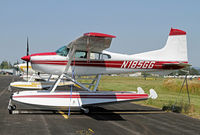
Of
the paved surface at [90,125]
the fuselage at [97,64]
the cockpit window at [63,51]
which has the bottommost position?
the paved surface at [90,125]

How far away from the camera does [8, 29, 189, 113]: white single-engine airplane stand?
35.1ft

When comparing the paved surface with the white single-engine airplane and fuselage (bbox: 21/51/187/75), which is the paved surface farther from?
fuselage (bbox: 21/51/187/75)

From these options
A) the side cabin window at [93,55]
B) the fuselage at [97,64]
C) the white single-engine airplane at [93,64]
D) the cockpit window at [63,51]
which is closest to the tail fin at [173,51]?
the white single-engine airplane at [93,64]

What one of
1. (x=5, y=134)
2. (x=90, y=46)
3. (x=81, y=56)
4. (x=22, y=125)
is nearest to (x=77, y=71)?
(x=81, y=56)

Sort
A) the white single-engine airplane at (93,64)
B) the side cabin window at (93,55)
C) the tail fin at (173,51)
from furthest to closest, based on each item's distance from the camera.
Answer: the tail fin at (173,51) < the side cabin window at (93,55) < the white single-engine airplane at (93,64)

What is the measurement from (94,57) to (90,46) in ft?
3.49

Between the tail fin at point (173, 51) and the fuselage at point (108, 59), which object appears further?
the tail fin at point (173, 51)

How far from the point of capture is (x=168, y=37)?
13312mm

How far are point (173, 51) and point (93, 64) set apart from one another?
4350 mm

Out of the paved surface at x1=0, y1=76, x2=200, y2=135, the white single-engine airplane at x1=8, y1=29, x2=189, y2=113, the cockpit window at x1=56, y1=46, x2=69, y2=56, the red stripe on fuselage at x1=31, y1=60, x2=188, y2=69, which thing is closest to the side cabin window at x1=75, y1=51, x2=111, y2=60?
the white single-engine airplane at x1=8, y1=29, x2=189, y2=113

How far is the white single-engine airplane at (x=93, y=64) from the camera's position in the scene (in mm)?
10695

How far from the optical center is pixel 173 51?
43.6ft

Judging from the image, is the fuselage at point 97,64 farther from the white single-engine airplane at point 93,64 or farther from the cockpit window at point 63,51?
the cockpit window at point 63,51

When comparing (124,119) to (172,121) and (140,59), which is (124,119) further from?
(140,59)
